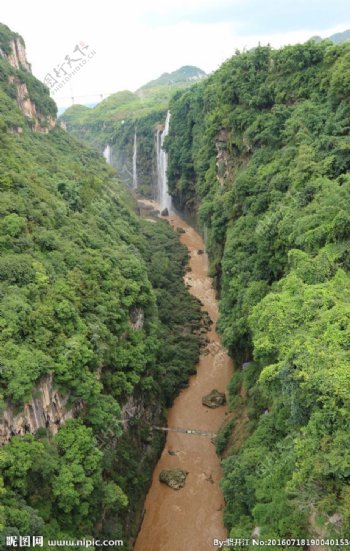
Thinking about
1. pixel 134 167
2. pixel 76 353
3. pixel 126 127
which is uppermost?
pixel 126 127

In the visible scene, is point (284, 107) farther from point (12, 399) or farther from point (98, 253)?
point (12, 399)

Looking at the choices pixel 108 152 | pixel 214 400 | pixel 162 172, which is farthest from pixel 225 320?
pixel 108 152

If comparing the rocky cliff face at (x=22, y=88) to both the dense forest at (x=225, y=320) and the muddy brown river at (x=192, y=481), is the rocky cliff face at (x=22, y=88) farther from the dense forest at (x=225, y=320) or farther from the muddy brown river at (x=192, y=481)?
the muddy brown river at (x=192, y=481)

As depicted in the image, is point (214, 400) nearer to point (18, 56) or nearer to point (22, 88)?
point (22, 88)

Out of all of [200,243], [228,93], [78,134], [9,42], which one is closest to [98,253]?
[228,93]

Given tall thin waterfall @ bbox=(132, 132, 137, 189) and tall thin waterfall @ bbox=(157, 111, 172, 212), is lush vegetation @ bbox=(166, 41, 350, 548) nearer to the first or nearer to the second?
tall thin waterfall @ bbox=(157, 111, 172, 212)

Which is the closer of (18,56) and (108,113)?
(18,56)

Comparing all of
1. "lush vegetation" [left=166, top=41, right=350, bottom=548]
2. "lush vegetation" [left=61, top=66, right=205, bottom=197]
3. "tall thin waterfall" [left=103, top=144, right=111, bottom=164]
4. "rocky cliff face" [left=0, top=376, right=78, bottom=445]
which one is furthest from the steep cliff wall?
"tall thin waterfall" [left=103, top=144, right=111, bottom=164]
